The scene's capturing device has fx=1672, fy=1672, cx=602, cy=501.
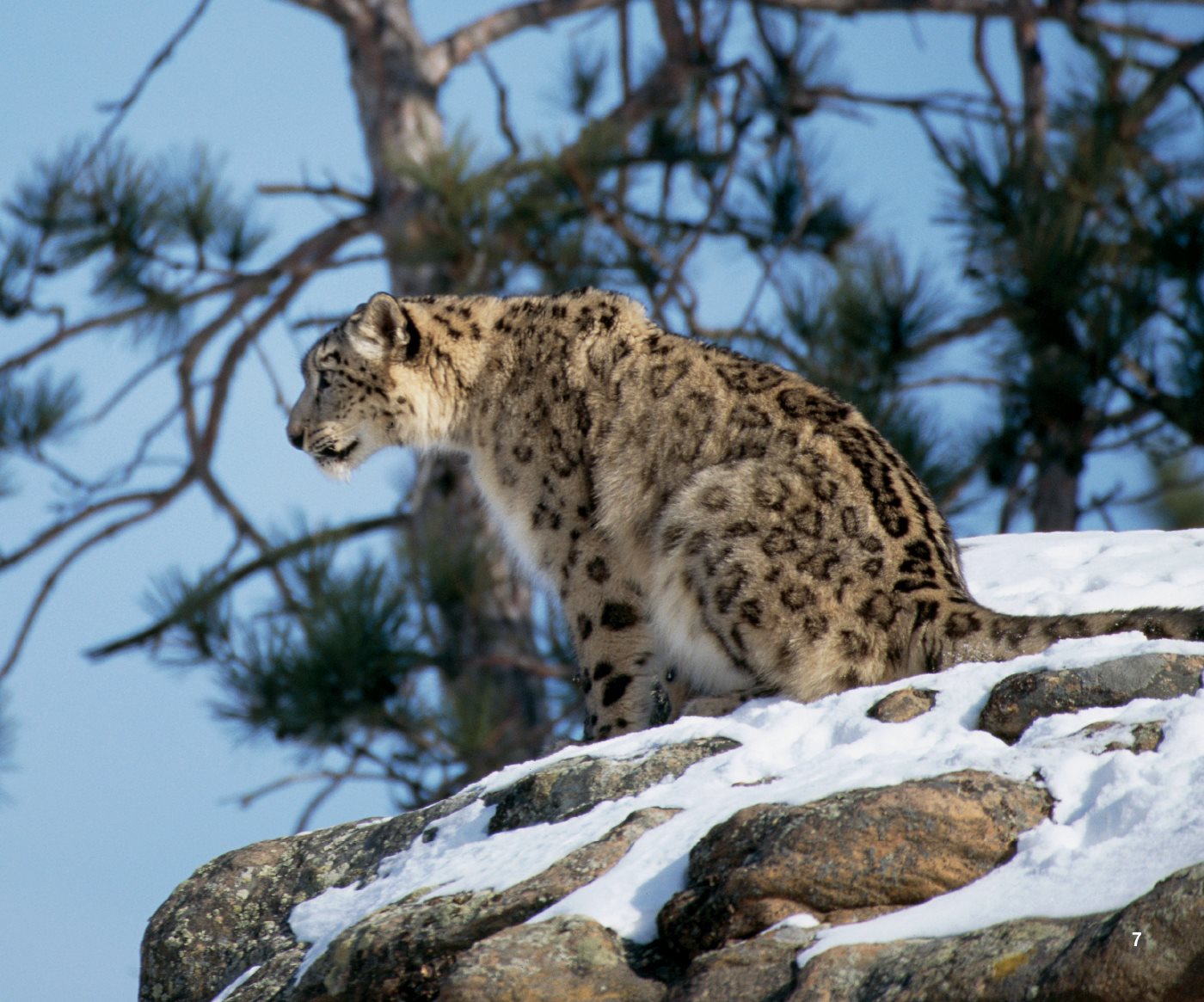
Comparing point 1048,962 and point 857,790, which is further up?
point 857,790

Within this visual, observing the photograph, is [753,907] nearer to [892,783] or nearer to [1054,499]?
[892,783]

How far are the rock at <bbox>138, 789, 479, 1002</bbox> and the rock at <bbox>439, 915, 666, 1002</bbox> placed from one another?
48.9 inches

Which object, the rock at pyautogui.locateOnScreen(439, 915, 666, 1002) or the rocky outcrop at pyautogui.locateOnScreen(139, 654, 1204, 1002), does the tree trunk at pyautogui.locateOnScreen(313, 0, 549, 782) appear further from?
the rock at pyautogui.locateOnScreen(439, 915, 666, 1002)

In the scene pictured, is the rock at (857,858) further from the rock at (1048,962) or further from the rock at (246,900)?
the rock at (246,900)

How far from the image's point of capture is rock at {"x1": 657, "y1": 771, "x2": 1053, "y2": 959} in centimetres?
394

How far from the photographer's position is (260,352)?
12.8 m

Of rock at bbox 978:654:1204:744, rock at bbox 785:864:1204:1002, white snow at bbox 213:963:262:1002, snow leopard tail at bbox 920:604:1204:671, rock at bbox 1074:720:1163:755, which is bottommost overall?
white snow at bbox 213:963:262:1002

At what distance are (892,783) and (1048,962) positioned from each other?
830 millimetres

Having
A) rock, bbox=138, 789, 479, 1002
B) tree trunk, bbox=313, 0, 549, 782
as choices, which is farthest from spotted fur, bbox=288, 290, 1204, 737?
tree trunk, bbox=313, 0, 549, 782

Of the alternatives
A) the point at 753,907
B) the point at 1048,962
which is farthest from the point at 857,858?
the point at 1048,962

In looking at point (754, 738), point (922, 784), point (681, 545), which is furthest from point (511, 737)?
point (922, 784)

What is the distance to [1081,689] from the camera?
4.76 meters

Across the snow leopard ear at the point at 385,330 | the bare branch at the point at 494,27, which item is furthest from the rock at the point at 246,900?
the bare branch at the point at 494,27

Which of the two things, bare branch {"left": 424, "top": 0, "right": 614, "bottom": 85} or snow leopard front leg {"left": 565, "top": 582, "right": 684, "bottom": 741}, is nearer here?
snow leopard front leg {"left": 565, "top": 582, "right": 684, "bottom": 741}
